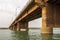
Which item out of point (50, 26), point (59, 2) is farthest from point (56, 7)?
point (50, 26)

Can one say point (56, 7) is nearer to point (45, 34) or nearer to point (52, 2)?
point (52, 2)

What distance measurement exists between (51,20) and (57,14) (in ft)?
4.75

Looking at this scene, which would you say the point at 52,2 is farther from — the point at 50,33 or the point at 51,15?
the point at 50,33

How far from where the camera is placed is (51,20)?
32.2 metres

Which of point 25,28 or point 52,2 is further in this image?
point 25,28

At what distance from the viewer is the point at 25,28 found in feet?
269

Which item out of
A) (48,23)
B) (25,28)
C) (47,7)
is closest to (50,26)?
(48,23)

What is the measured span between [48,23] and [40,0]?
13.4 ft

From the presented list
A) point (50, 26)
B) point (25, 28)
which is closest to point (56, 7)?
point (50, 26)

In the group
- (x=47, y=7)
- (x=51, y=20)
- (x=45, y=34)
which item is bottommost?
(x=45, y=34)

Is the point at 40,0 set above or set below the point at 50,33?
above

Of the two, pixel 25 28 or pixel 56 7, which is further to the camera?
pixel 25 28

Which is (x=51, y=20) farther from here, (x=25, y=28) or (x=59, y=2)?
(x=25, y=28)

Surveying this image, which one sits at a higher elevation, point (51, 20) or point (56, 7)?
point (56, 7)
